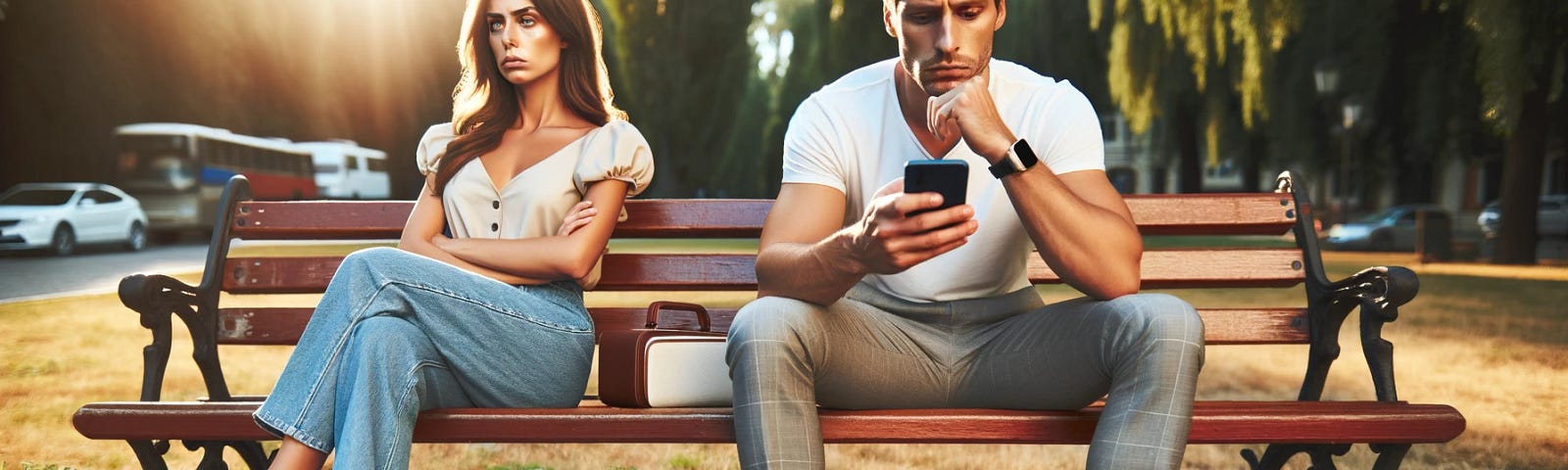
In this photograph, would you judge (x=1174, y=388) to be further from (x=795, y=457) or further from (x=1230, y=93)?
(x=1230, y=93)

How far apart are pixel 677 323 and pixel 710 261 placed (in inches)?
7.9

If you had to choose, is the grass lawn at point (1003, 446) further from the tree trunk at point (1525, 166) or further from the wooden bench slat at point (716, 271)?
the tree trunk at point (1525, 166)

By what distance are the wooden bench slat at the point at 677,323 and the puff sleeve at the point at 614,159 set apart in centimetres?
41

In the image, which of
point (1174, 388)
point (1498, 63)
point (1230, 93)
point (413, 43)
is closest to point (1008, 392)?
point (1174, 388)

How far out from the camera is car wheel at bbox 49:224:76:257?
21.1 meters

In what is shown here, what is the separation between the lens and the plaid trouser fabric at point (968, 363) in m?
2.34

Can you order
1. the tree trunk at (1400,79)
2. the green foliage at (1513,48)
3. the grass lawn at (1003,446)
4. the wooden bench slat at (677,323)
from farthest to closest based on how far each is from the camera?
the tree trunk at (1400,79)
the green foliage at (1513,48)
the grass lawn at (1003,446)
the wooden bench slat at (677,323)

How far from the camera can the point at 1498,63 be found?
44.2ft

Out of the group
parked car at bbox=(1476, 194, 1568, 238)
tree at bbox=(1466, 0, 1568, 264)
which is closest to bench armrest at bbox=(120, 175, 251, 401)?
tree at bbox=(1466, 0, 1568, 264)

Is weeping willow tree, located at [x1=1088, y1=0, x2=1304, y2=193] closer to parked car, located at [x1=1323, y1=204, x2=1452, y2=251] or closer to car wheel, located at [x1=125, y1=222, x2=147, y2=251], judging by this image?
parked car, located at [x1=1323, y1=204, x2=1452, y2=251]

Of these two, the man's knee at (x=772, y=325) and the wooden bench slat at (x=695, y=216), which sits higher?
the wooden bench slat at (x=695, y=216)

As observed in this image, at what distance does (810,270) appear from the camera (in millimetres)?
2496

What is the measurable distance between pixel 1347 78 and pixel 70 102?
22.5 m

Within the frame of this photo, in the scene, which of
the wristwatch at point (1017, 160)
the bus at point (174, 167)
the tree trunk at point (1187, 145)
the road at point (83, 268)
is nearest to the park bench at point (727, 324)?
the wristwatch at point (1017, 160)
